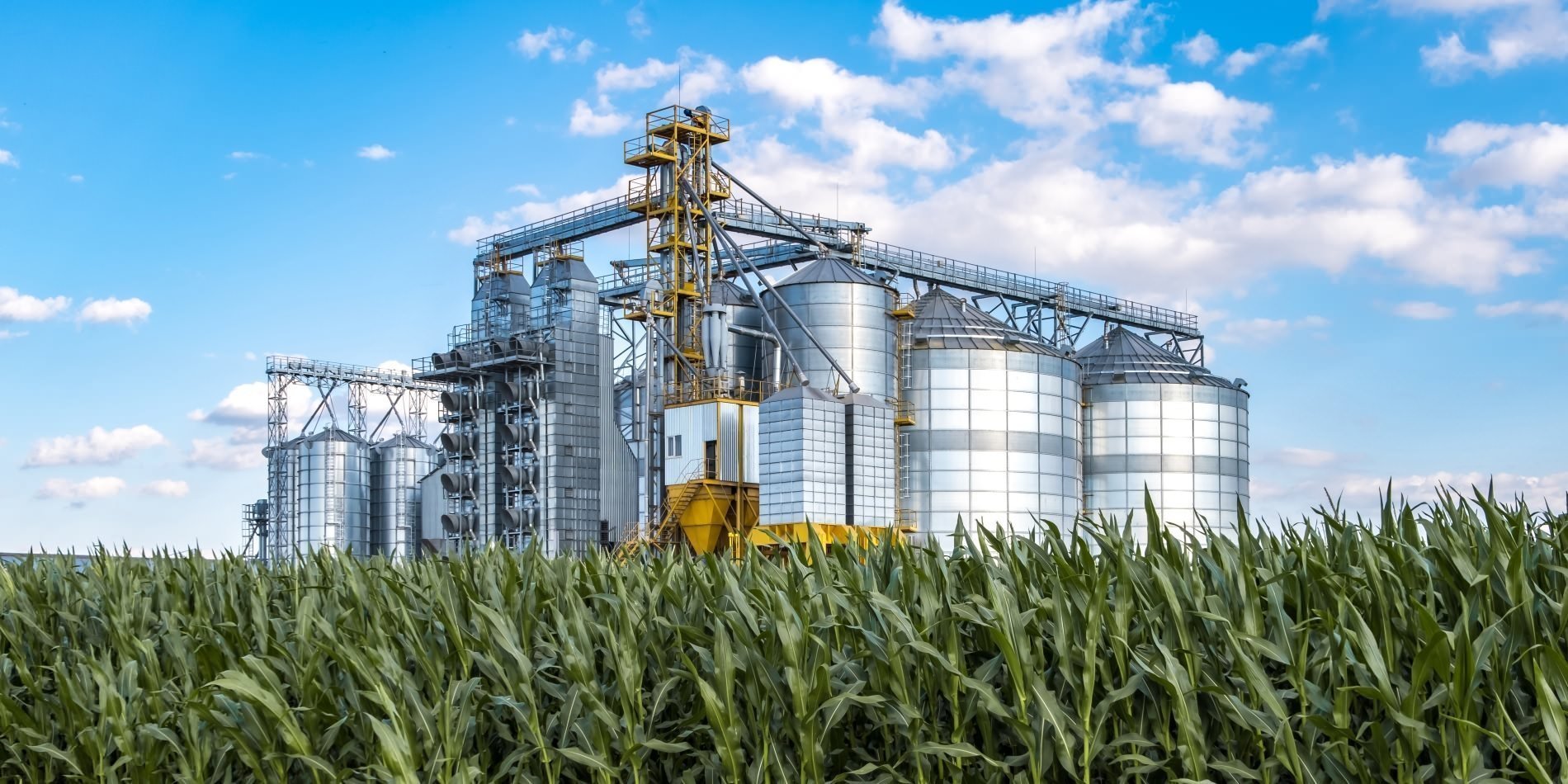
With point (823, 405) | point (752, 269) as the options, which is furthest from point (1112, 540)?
point (752, 269)

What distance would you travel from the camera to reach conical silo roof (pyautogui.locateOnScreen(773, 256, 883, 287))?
42.5 metres

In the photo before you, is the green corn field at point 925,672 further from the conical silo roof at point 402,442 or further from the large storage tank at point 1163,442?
the conical silo roof at point 402,442

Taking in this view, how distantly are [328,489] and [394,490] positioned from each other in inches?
118

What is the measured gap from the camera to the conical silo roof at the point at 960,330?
43.2 metres

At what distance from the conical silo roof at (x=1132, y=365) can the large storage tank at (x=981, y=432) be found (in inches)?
307

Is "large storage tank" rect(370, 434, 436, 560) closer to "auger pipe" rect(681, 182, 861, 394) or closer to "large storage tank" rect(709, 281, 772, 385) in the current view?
"large storage tank" rect(709, 281, 772, 385)

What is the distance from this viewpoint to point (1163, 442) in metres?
49.8

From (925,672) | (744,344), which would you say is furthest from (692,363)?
(925,672)

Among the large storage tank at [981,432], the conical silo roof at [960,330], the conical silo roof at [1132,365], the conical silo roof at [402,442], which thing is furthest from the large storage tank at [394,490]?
the conical silo roof at [1132,365]

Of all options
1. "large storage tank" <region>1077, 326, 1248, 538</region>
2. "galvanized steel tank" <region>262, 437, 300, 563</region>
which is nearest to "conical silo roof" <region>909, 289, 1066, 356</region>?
"large storage tank" <region>1077, 326, 1248, 538</region>

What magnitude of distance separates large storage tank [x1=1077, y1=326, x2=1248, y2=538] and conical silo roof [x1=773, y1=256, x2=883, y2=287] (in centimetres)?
1191

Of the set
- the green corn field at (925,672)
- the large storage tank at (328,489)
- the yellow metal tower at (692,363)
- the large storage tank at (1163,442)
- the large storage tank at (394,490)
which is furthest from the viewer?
the large storage tank at (394,490)

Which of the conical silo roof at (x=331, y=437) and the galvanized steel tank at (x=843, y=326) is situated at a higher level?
the galvanized steel tank at (x=843, y=326)

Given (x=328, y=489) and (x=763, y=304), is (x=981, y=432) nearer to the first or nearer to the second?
(x=763, y=304)
